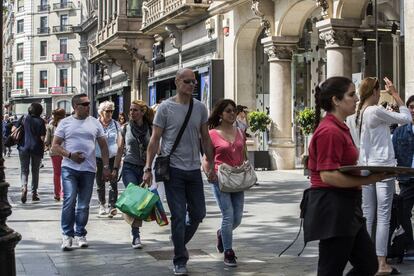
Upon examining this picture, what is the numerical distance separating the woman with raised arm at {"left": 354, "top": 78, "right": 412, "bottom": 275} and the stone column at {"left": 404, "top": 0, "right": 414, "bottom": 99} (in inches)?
263

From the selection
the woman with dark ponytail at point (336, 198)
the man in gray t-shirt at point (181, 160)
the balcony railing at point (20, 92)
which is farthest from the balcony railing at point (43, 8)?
the woman with dark ponytail at point (336, 198)

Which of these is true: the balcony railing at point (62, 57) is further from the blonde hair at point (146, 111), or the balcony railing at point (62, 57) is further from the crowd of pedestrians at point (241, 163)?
the blonde hair at point (146, 111)

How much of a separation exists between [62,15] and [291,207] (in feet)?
285

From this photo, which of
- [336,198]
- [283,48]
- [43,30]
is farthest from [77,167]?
[43,30]

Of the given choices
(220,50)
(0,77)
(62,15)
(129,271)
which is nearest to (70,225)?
(129,271)

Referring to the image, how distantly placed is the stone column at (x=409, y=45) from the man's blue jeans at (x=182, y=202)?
7066 mm

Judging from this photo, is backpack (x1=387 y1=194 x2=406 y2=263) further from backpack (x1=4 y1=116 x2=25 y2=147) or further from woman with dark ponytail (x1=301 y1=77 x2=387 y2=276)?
backpack (x1=4 y1=116 x2=25 y2=147)

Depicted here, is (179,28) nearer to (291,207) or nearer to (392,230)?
(291,207)

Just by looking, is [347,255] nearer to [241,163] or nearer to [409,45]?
[241,163]

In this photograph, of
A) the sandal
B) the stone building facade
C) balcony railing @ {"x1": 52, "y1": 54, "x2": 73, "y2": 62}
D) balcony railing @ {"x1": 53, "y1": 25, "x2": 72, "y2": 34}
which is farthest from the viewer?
balcony railing @ {"x1": 53, "y1": 25, "x2": 72, "y2": 34}

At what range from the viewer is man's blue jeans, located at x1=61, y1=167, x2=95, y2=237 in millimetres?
8766

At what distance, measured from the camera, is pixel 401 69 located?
17.1 meters

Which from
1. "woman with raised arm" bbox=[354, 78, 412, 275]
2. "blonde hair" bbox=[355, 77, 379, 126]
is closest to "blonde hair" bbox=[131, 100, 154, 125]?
"woman with raised arm" bbox=[354, 78, 412, 275]

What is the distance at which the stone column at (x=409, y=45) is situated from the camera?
13328 millimetres
